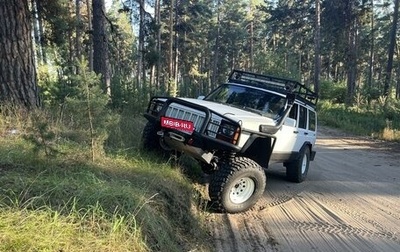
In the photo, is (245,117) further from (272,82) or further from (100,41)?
(100,41)

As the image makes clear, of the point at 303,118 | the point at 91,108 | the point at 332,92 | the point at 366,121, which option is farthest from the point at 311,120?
the point at 332,92

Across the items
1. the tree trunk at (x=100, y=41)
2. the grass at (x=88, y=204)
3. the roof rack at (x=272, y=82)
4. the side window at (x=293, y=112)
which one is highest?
the tree trunk at (x=100, y=41)

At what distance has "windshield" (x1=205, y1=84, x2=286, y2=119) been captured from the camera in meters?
7.55

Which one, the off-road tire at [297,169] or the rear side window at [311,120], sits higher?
the rear side window at [311,120]

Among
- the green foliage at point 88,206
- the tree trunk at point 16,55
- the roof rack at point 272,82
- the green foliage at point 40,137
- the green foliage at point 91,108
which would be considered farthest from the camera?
the roof rack at point 272,82

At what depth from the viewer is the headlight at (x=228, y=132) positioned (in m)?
6.01

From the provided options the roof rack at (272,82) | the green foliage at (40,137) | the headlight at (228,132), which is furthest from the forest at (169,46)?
the roof rack at (272,82)

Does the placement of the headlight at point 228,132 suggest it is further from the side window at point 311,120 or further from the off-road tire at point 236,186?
the side window at point 311,120

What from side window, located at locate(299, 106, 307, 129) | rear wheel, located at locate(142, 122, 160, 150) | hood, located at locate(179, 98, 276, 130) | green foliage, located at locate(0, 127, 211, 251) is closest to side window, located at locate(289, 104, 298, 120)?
side window, located at locate(299, 106, 307, 129)

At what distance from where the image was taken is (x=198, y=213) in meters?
5.83

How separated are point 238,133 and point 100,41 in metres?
8.17

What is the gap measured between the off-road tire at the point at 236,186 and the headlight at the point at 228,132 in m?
0.41

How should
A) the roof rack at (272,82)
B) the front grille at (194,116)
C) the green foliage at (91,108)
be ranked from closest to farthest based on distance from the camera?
1. the green foliage at (91,108)
2. the front grille at (194,116)
3. the roof rack at (272,82)

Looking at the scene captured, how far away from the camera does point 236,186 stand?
630 centimetres
